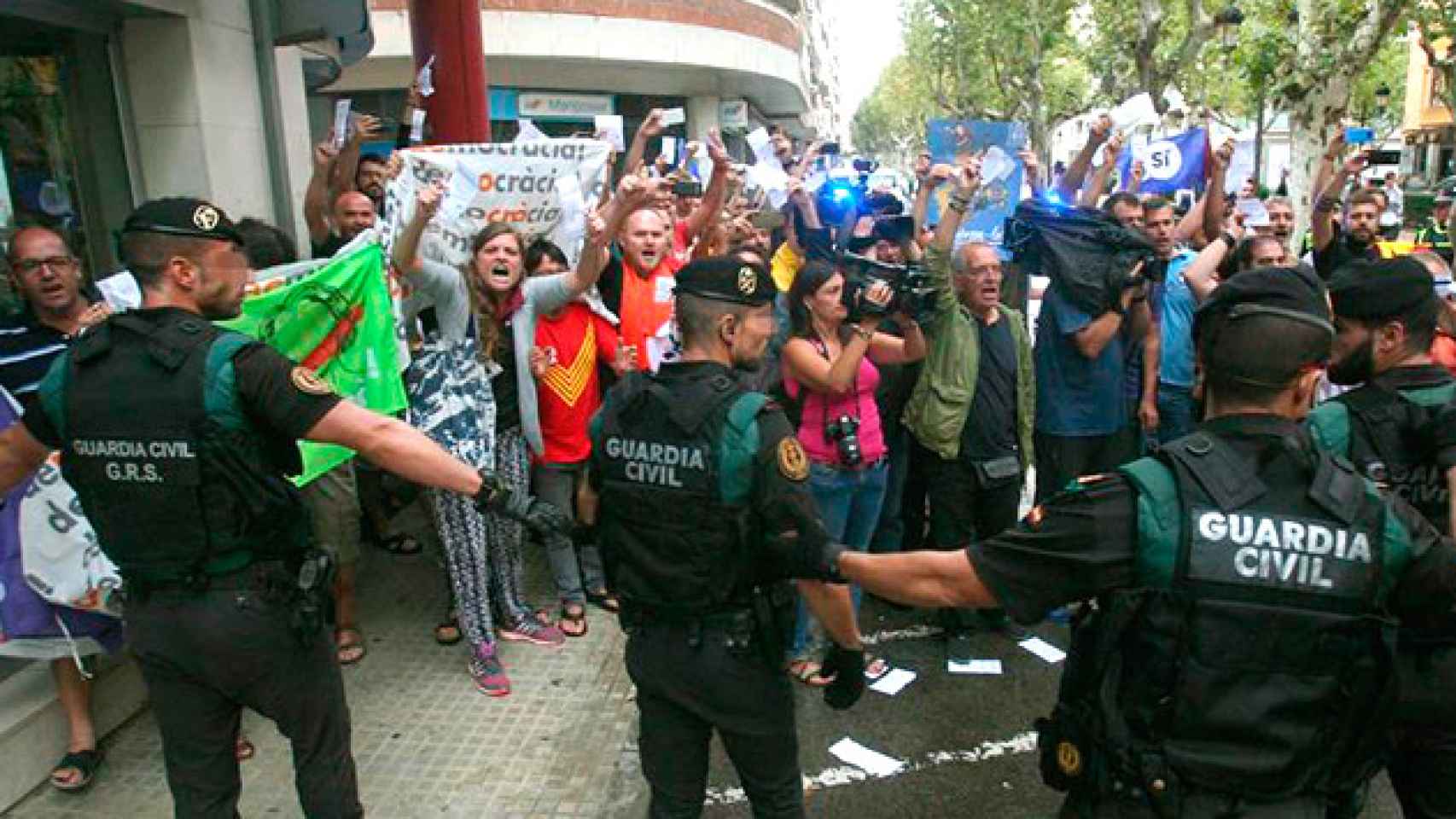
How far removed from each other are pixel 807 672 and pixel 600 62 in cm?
1731

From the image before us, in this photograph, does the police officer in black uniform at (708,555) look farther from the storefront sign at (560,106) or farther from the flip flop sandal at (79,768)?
the storefront sign at (560,106)

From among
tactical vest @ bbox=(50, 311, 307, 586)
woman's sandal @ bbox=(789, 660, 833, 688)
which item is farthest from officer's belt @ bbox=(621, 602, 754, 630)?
woman's sandal @ bbox=(789, 660, 833, 688)

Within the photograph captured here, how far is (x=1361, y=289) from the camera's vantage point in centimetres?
291

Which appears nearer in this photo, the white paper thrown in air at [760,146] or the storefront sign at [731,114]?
the white paper thrown in air at [760,146]

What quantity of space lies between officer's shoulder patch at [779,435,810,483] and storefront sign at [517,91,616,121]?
1888 cm

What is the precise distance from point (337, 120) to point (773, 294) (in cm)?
326

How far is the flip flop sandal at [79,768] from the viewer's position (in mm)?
3650

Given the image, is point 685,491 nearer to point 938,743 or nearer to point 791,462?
point 791,462

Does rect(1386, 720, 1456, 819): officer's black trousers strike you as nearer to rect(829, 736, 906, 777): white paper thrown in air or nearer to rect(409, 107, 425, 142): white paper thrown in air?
Answer: rect(829, 736, 906, 777): white paper thrown in air

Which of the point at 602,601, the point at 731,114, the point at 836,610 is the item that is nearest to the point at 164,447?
the point at 836,610

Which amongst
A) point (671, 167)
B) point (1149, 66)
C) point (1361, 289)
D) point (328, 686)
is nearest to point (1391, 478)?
point (1361, 289)

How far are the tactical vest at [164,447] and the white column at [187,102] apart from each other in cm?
348

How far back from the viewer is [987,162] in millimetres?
8188

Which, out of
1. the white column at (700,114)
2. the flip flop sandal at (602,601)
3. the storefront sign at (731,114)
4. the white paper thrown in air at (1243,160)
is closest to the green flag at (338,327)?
the flip flop sandal at (602,601)
